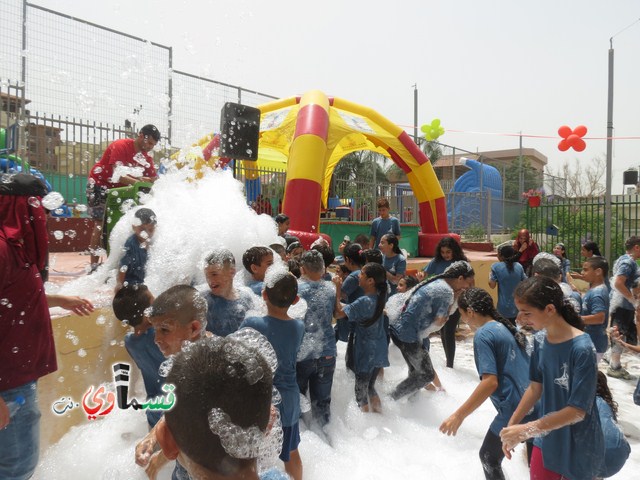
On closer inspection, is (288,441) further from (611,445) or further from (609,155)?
(609,155)

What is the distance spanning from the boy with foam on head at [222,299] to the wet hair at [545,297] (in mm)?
1715

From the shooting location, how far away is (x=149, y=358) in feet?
8.68

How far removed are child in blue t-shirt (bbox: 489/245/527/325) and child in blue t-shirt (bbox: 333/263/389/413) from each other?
199 cm

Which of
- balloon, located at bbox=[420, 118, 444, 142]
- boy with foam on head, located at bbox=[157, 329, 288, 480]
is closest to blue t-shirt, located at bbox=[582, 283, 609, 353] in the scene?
boy with foam on head, located at bbox=[157, 329, 288, 480]

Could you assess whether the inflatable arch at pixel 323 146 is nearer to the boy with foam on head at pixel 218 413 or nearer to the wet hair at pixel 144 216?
the wet hair at pixel 144 216

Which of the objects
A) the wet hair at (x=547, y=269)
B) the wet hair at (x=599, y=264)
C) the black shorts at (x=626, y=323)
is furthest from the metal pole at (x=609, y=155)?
the wet hair at (x=547, y=269)

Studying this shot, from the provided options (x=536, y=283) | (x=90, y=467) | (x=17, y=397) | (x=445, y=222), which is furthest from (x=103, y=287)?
(x=445, y=222)

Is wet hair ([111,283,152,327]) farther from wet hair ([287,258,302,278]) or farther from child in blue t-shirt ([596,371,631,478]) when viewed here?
child in blue t-shirt ([596,371,631,478])

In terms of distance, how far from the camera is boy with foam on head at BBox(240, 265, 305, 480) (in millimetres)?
2871

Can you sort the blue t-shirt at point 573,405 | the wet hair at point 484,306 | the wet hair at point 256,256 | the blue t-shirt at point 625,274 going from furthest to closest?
the blue t-shirt at point 625,274 < the wet hair at point 256,256 < the wet hair at point 484,306 < the blue t-shirt at point 573,405

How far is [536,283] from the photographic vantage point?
2385mm

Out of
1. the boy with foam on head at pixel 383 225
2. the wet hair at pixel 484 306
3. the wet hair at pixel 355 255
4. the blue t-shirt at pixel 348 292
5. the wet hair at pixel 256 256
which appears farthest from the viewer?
the boy with foam on head at pixel 383 225

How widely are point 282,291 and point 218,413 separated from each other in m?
1.77

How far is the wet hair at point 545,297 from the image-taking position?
7.74 feet
